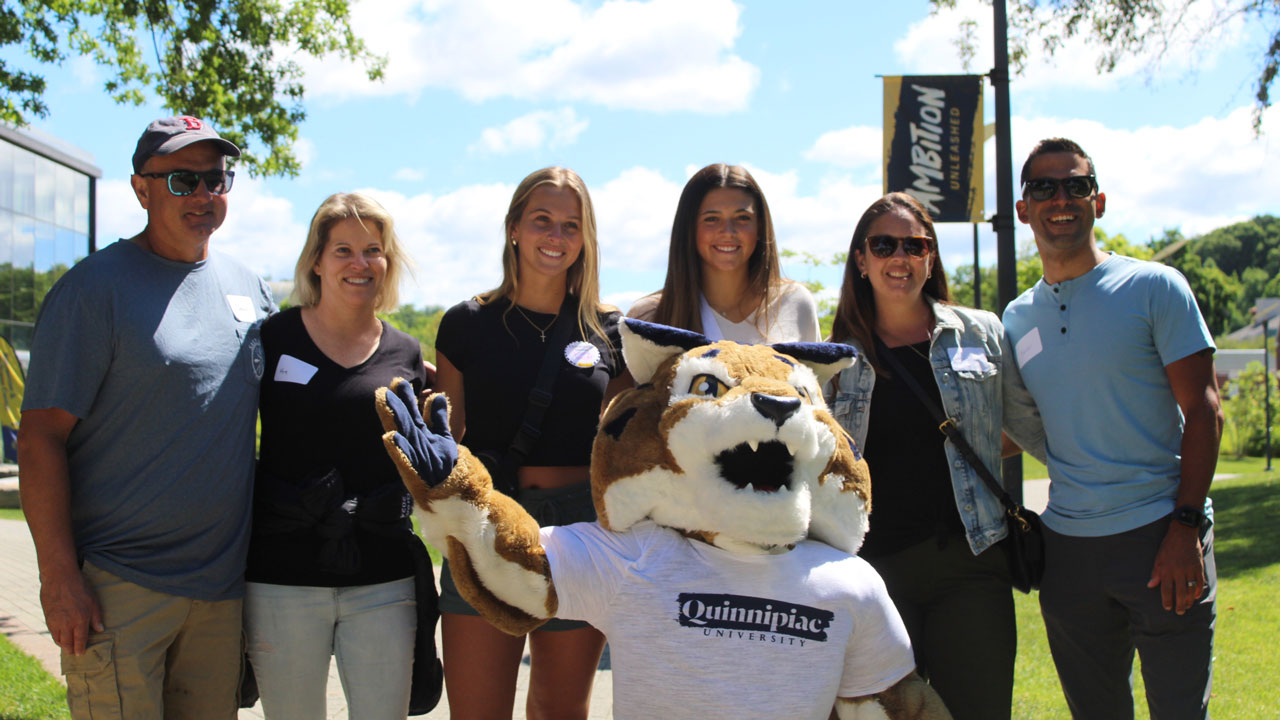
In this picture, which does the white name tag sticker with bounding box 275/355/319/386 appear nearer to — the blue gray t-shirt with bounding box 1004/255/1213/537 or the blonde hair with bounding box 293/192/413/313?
the blonde hair with bounding box 293/192/413/313

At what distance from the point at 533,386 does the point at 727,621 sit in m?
1.31

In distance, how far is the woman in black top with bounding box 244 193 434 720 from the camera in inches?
123

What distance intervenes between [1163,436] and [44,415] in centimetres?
376

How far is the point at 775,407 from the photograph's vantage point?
7.07 feet

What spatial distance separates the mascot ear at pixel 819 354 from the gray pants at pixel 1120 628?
140cm

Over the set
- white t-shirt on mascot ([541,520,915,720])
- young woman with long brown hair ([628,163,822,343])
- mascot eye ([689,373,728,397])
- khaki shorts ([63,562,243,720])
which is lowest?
khaki shorts ([63,562,243,720])

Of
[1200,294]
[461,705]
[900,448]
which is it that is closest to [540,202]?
[900,448]

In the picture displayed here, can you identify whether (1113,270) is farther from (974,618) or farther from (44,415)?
(44,415)

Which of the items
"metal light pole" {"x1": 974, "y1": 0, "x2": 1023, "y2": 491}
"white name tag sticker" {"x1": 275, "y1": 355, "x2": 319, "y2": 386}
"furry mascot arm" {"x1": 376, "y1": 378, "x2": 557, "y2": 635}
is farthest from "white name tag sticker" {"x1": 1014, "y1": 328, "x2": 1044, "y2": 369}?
"metal light pole" {"x1": 974, "y1": 0, "x2": 1023, "y2": 491}

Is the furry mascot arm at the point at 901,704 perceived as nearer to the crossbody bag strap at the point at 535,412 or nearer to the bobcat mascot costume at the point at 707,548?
the bobcat mascot costume at the point at 707,548

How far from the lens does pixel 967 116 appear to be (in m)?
7.79

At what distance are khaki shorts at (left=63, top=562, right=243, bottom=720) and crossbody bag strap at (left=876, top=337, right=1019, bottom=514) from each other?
2.47m

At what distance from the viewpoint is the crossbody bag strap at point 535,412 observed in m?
3.24

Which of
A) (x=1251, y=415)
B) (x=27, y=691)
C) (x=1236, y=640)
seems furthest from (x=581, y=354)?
(x=1251, y=415)
